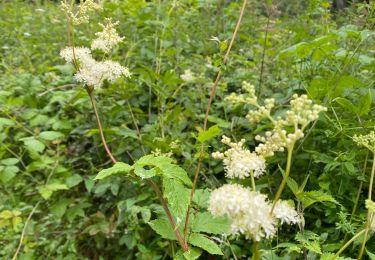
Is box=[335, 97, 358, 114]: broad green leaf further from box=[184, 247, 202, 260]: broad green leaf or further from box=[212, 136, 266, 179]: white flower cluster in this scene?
box=[184, 247, 202, 260]: broad green leaf

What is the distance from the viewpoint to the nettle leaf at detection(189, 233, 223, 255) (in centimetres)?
135

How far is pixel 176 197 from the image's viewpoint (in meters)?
1.31

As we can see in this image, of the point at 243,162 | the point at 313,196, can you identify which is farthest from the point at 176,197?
the point at 313,196

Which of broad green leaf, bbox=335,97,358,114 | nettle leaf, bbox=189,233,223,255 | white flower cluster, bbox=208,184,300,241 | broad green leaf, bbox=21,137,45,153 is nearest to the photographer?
white flower cluster, bbox=208,184,300,241

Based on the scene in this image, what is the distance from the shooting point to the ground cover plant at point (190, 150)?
1.33m

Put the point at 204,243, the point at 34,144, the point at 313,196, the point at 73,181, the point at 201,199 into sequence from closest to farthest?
the point at 313,196
the point at 204,243
the point at 201,199
the point at 34,144
the point at 73,181

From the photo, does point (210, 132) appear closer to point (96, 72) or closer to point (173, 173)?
point (173, 173)

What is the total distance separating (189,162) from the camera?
232cm

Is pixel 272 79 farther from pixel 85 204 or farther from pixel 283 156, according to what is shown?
pixel 85 204

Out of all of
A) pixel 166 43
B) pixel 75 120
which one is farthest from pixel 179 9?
pixel 75 120

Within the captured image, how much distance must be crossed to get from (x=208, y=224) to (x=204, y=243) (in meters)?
0.10

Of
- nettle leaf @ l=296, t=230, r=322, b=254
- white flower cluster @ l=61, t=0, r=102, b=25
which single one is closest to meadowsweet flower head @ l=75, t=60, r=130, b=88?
white flower cluster @ l=61, t=0, r=102, b=25

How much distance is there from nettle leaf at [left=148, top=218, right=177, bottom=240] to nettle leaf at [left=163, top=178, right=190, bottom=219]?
0.15m

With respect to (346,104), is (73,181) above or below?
below
